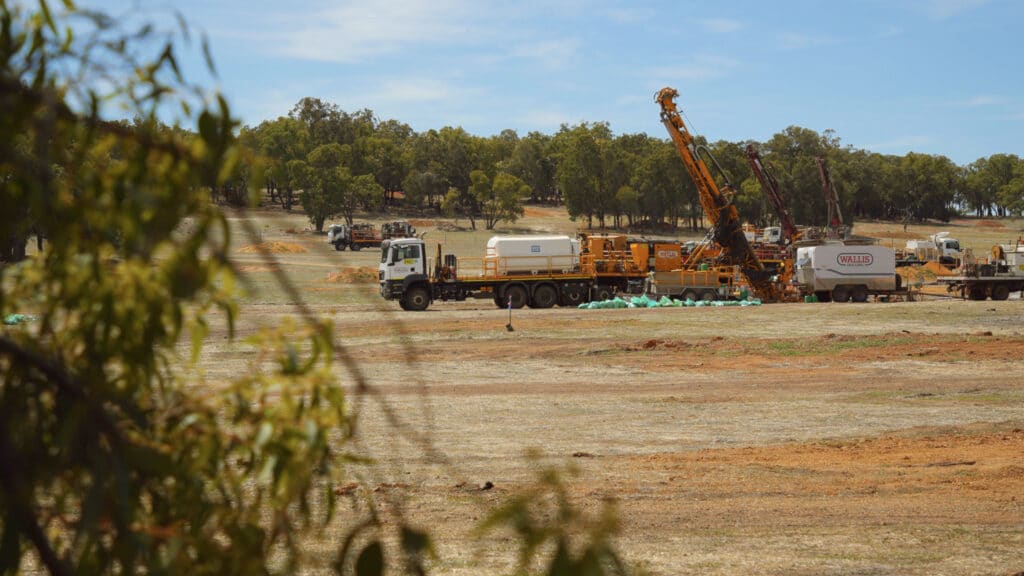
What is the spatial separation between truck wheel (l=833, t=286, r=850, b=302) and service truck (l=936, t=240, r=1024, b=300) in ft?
19.5

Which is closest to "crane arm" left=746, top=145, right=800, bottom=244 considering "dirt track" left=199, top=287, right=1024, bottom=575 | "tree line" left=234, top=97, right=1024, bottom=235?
"dirt track" left=199, top=287, right=1024, bottom=575

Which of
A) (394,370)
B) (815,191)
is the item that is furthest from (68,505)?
(815,191)

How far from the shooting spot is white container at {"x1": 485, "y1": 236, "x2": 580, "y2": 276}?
47375 mm

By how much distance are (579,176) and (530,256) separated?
84.9 metres

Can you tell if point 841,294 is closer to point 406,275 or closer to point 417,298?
point 417,298

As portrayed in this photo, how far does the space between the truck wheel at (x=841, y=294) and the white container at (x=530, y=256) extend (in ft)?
42.4

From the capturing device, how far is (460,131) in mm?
169000

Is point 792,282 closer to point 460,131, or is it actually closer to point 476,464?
point 476,464

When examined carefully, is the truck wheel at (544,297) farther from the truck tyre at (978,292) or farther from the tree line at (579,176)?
the tree line at (579,176)

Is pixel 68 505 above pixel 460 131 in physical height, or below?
below

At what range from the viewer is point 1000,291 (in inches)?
2052

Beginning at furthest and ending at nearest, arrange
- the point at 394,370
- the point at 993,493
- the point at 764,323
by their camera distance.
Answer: the point at 764,323
the point at 394,370
the point at 993,493

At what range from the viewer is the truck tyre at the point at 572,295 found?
47.7m

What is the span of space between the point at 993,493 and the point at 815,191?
404 feet
